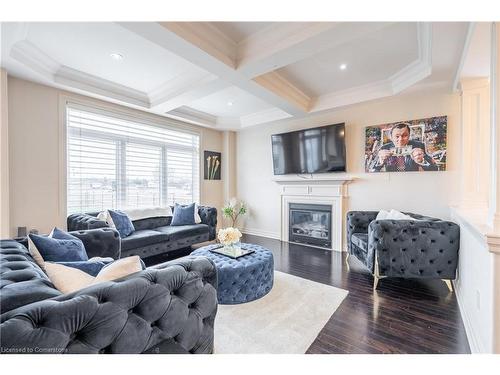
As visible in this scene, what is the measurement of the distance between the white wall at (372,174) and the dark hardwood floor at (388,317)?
49.1 inches

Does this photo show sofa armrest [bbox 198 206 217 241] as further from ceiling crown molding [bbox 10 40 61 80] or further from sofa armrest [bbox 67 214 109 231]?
ceiling crown molding [bbox 10 40 61 80]

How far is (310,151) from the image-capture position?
4512mm

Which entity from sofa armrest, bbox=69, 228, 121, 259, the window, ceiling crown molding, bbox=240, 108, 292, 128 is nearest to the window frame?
the window

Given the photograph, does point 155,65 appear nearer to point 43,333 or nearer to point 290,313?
point 43,333

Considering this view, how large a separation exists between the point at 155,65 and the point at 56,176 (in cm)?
215

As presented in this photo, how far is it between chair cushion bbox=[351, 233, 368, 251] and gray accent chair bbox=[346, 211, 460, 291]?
0.83ft

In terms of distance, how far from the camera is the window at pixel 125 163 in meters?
3.60

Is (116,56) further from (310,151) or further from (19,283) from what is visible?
(310,151)

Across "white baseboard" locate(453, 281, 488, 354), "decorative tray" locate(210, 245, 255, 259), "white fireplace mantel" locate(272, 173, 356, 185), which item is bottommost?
"white baseboard" locate(453, 281, 488, 354)

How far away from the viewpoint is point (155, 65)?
3010 millimetres

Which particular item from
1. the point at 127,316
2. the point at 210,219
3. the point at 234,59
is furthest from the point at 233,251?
the point at 234,59

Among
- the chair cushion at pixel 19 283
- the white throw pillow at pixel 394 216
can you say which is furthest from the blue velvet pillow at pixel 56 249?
the white throw pillow at pixel 394 216

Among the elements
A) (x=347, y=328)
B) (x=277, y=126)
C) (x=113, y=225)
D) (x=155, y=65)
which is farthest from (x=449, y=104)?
(x=113, y=225)

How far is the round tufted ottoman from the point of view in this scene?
2271 millimetres
